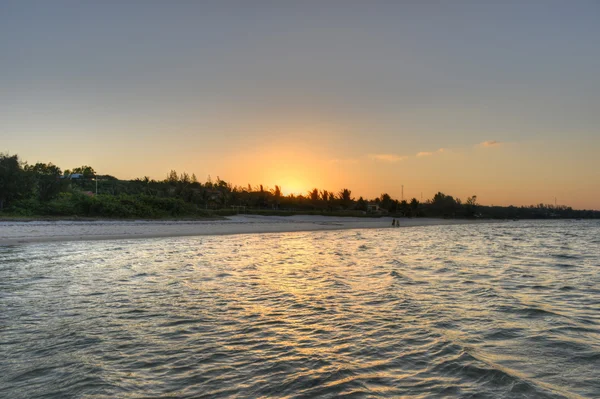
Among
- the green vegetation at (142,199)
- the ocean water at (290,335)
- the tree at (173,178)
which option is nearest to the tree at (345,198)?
the green vegetation at (142,199)

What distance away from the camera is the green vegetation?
41125 millimetres

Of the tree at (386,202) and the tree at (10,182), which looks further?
the tree at (386,202)

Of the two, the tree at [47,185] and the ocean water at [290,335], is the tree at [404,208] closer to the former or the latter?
the tree at [47,185]

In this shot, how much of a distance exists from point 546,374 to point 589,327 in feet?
11.9

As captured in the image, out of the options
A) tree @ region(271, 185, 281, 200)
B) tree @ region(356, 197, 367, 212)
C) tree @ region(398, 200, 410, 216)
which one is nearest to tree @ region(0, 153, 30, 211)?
tree @ region(271, 185, 281, 200)

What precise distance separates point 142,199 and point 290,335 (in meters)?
49.1

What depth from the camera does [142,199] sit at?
5075cm

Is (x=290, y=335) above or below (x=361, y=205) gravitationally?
below

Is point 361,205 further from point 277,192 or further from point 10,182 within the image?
point 10,182

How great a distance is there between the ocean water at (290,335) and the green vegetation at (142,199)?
32809mm

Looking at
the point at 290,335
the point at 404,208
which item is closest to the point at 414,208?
the point at 404,208

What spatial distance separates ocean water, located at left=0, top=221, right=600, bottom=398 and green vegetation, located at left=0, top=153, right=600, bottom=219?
32809 mm

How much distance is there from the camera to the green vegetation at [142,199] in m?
41.1

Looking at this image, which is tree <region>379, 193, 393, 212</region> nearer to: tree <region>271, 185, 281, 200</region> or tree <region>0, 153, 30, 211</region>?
tree <region>271, 185, 281, 200</region>
